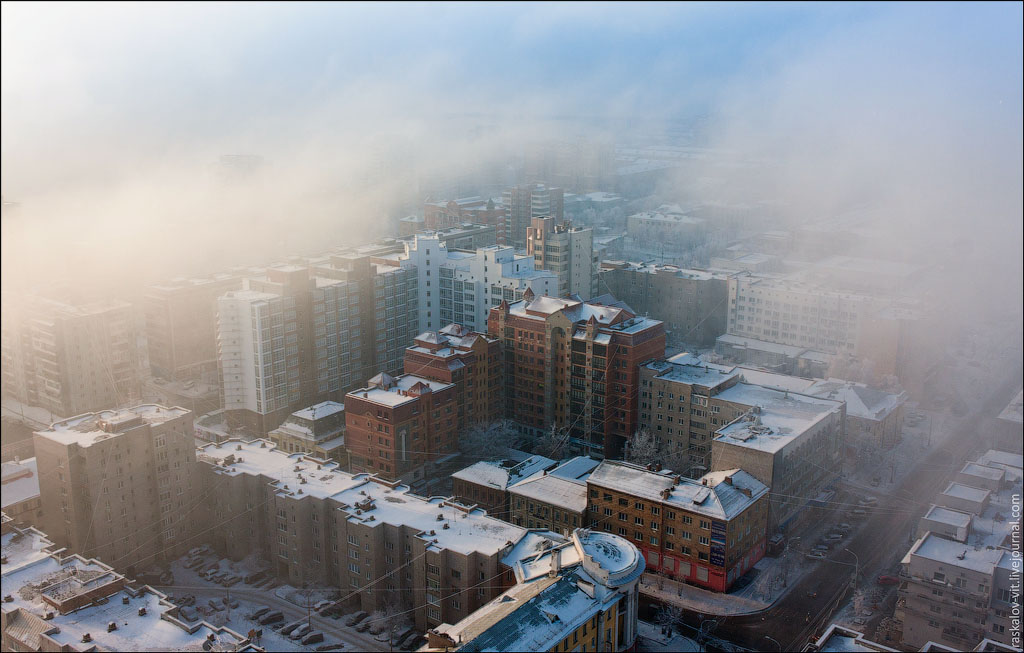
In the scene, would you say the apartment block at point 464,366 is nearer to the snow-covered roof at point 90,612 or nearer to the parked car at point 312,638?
the parked car at point 312,638

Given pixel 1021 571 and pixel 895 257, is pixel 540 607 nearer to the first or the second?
pixel 1021 571

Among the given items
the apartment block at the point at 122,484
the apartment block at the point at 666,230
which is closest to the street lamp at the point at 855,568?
the apartment block at the point at 122,484

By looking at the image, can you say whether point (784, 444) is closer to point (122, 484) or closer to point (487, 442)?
point (487, 442)

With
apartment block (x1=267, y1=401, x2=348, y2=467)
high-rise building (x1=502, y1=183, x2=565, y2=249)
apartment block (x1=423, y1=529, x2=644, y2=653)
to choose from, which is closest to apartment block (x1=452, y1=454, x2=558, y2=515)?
apartment block (x1=267, y1=401, x2=348, y2=467)

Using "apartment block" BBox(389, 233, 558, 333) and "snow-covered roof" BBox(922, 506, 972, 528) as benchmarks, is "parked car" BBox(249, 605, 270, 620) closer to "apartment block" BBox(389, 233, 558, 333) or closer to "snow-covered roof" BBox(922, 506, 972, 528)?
"snow-covered roof" BBox(922, 506, 972, 528)

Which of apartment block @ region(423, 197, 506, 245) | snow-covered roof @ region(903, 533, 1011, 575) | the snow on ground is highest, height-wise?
apartment block @ region(423, 197, 506, 245)

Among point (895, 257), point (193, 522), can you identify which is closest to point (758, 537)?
point (193, 522)

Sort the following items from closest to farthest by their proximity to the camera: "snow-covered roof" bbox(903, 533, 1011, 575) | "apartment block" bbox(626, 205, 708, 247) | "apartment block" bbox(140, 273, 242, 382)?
"snow-covered roof" bbox(903, 533, 1011, 575), "apartment block" bbox(140, 273, 242, 382), "apartment block" bbox(626, 205, 708, 247)
